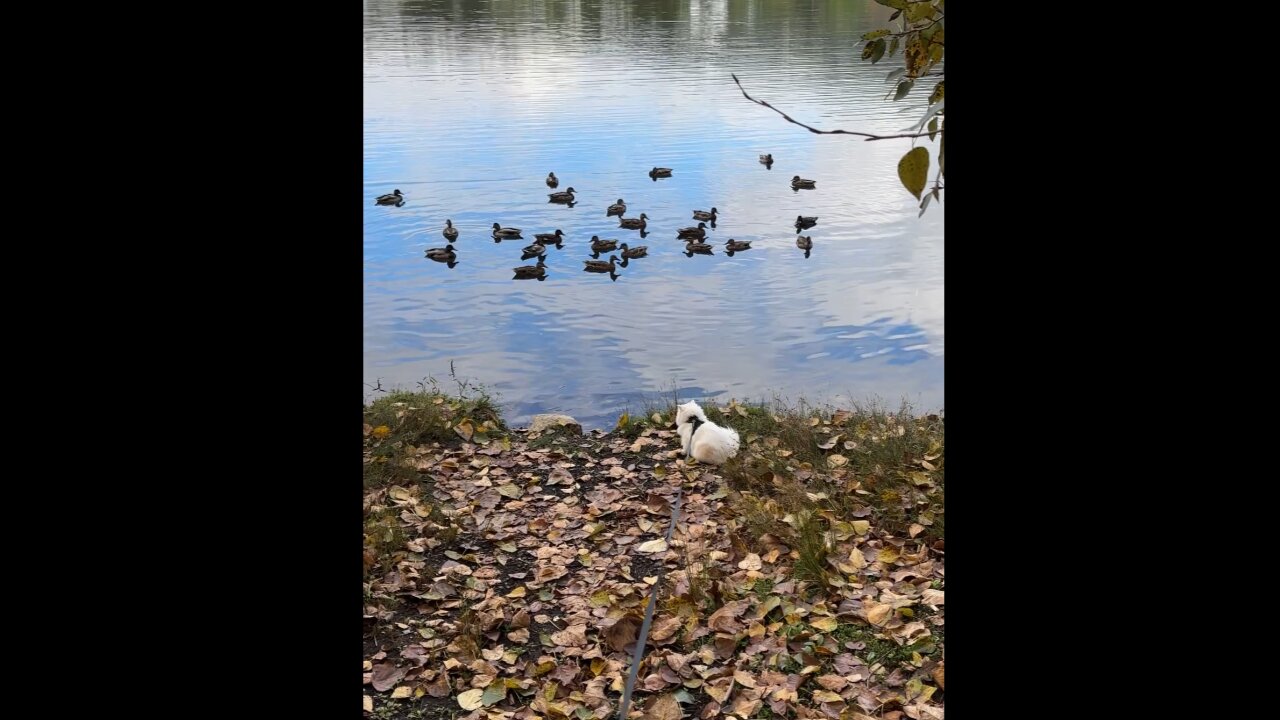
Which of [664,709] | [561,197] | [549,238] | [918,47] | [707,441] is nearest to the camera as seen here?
[918,47]

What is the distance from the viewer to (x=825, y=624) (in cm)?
344

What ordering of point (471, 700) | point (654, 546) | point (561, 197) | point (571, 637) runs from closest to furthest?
1. point (471, 700)
2. point (571, 637)
3. point (654, 546)
4. point (561, 197)

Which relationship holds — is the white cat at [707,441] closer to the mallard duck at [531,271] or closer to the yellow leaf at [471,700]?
the yellow leaf at [471,700]

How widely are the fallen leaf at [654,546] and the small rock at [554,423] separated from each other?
1.76 m

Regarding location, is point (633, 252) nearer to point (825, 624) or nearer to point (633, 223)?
point (633, 223)

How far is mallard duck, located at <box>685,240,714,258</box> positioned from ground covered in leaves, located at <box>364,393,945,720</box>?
2864 millimetres

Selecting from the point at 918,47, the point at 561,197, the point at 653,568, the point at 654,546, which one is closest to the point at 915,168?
the point at 918,47

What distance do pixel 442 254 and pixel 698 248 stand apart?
225 centimetres

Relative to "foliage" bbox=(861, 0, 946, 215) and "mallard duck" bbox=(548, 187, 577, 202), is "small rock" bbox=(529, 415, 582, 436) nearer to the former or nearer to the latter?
"foliage" bbox=(861, 0, 946, 215)
